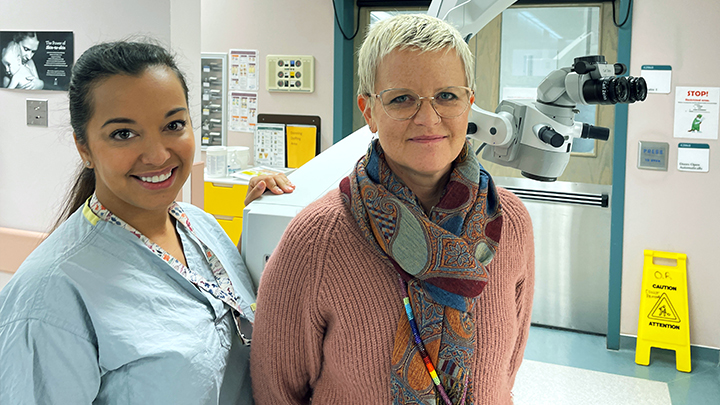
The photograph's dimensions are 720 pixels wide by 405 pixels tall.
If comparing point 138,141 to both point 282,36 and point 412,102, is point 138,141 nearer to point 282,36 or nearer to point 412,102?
point 412,102

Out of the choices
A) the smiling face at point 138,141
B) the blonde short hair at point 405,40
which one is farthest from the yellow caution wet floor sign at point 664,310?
the smiling face at point 138,141

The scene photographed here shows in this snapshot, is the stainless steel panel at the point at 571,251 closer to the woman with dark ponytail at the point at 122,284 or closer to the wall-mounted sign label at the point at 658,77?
the wall-mounted sign label at the point at 658,77

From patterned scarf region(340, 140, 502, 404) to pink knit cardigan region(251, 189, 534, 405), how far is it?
3 cm

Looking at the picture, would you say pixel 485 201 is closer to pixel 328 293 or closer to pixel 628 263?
pixel 328 293

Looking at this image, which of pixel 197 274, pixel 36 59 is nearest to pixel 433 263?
pixel 197 274

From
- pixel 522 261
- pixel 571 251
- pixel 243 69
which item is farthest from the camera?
pixel 243 69

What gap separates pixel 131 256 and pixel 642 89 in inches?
38.8

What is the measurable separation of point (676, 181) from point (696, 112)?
15.3 inches

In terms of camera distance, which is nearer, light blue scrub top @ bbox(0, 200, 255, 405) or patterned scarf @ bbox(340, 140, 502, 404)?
light blue scrub top @ bbox(0, 200, 255, 405)

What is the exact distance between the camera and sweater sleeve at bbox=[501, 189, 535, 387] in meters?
1.00

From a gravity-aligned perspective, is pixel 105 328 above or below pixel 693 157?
below

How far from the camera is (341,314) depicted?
0.90 metres

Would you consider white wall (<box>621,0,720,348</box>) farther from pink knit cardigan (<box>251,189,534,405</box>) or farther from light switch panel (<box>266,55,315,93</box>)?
pink knit cardigan (<box>251,189,534,405</box>)

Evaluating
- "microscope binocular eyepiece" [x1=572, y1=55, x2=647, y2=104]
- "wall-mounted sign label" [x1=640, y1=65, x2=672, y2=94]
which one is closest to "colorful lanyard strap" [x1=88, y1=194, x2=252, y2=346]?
"microscope binocular eyepiece" [x1=572, y1=55, x2=647, y2=104]
